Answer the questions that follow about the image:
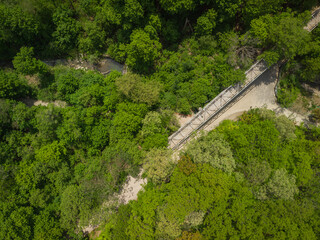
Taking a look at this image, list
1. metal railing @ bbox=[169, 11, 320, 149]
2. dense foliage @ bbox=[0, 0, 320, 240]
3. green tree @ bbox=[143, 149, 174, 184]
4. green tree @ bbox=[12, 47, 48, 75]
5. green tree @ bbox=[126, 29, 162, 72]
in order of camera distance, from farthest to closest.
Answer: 1. green tree @ bbox=[12, 47, 48, 75]
2. metal railing @ bbox=[169, 11, 320, 149]
3. green tree @ bbox=[126, 29, 162, 72]
4. green tree @ bbox=[143, 149, 174, 184]
5. dense foliage @ bbox=[0, 0, 320, 240]

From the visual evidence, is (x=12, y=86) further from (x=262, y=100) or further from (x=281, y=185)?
(x=262, y=100)

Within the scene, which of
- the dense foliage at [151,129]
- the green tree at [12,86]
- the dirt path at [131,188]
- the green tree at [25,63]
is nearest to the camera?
the dense foliage at [151,129]

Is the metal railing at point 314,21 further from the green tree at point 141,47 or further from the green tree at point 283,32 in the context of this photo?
the green tree at point 141,47

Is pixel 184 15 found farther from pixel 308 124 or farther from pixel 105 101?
pixel 308 124

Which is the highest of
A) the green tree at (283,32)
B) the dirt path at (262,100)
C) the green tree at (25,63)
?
the green tree at (283,32)

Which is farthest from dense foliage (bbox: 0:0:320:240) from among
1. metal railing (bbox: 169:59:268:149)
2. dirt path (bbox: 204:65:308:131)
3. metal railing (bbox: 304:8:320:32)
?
metal railing (bbox: 304:8:320:32)

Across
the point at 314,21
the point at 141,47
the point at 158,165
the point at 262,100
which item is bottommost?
the point at 158,165

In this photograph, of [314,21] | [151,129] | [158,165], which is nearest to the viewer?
[158,165]

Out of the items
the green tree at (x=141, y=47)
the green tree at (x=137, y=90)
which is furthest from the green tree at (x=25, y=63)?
the green tree at (x=141, y=47)

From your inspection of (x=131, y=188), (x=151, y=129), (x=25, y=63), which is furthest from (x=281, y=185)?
(x=25, y=63)

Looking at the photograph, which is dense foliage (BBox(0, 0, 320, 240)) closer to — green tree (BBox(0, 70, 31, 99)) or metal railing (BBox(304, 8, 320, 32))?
green tree (BBox(0, 70, 31, 99))

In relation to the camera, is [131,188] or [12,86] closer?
[131,188]

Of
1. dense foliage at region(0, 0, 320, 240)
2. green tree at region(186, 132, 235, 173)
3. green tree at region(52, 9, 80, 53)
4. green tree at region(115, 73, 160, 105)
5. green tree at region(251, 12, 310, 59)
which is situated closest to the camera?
dense foliage at region(0, 0, 320, 240)
